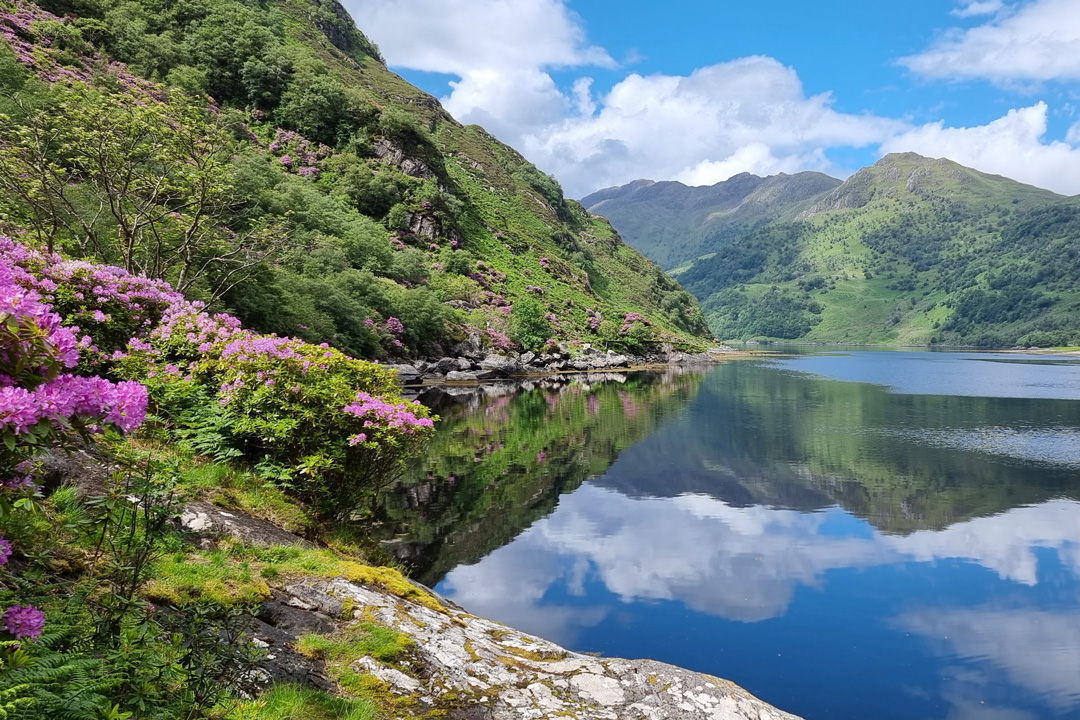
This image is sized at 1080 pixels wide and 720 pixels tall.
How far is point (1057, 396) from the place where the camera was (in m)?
56.8

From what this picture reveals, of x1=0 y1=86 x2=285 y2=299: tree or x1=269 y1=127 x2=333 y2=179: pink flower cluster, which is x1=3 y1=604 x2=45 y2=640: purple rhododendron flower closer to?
x1=0 y1=86 x2=285 y2=299: tree

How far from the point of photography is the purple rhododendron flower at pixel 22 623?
3.62m

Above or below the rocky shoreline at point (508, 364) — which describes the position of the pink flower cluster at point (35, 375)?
above

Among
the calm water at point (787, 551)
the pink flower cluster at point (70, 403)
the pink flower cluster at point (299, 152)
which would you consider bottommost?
the calm water at point (787, 551)

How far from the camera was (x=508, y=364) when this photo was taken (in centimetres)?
6769

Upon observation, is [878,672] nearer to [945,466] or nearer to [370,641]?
[370,641]

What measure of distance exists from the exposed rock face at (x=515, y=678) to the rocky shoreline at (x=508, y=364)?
38.3 meters

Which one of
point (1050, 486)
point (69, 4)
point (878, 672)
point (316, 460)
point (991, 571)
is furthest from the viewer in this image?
point (69, 4)

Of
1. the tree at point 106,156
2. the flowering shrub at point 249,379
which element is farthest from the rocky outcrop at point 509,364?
the flowering shrub at point 249,379

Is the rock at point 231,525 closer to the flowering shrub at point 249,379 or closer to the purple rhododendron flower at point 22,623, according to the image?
the flowering shrub at point 249,379

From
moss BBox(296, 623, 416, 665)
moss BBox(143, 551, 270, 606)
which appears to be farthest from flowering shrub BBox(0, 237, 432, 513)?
moss BBox(296, 623, 416, 665)

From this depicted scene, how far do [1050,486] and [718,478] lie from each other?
48.8 ft

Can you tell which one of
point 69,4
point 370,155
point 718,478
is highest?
point 69,4

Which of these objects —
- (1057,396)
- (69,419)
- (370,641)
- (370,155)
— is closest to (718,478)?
(370,641)
